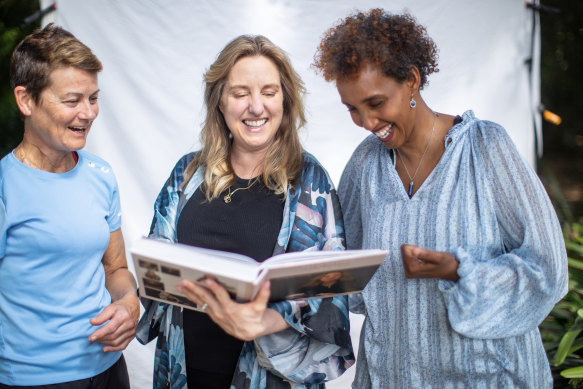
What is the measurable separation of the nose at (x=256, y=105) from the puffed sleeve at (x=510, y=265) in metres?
0.69

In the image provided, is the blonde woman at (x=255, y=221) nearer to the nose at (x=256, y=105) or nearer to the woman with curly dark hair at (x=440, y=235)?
the nose at (x=256, y=105)

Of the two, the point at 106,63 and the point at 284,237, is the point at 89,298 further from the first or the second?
the point at 106,63

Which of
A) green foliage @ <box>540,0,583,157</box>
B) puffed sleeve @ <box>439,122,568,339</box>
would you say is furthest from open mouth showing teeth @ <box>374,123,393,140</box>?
green foliage @ <box>540,0,583,157</box>

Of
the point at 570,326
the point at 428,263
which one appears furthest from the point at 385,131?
the point at 570,326

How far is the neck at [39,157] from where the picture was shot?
1520mm

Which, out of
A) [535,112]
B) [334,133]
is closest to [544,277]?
[334,133]

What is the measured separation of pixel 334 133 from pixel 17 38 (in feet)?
10.0

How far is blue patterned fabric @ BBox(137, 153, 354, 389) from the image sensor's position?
157cm

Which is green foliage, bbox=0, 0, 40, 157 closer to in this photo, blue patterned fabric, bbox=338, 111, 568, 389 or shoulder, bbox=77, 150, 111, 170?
shoulder, bbox=77, 150, 111, 170

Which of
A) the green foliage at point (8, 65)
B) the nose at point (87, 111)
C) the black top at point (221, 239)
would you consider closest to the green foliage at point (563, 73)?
the black top at point (221, 239)

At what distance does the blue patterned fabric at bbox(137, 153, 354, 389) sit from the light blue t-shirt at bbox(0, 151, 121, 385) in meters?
0.24

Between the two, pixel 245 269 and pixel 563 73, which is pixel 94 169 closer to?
pixel 245 269

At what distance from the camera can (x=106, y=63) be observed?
2.74 meters

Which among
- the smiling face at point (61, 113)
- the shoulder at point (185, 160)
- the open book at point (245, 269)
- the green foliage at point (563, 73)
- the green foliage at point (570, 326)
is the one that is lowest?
the green foliage at point (570, 326)
